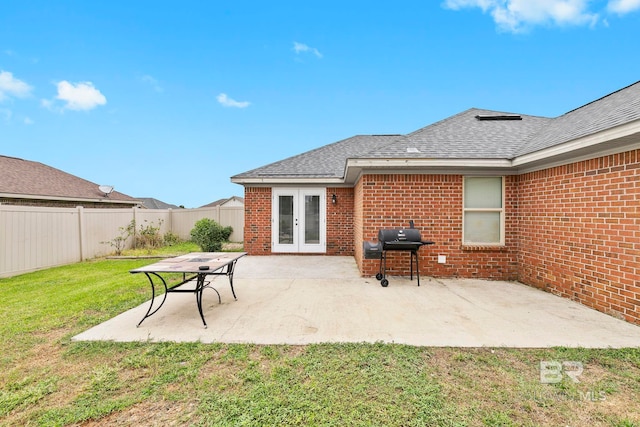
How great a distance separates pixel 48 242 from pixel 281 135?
46.8 feet

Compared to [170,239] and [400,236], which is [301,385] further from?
[170,239]

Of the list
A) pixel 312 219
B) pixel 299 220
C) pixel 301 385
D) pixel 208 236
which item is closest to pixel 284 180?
pixel 299 220

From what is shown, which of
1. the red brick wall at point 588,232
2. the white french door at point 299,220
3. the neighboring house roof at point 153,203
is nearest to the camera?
the red brick wall at point 588,232

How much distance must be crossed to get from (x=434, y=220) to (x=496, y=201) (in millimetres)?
1553

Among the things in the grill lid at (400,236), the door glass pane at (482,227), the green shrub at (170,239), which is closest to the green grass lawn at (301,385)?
the grill lid at (400,236)

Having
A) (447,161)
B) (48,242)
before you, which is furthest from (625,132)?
(48,242)

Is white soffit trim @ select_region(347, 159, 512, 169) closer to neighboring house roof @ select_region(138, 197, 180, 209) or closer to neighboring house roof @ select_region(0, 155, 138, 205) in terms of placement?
neighboring house roof @ select_region(0, 155, 138, 205)

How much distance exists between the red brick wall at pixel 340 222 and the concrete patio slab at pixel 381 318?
3.78 metres

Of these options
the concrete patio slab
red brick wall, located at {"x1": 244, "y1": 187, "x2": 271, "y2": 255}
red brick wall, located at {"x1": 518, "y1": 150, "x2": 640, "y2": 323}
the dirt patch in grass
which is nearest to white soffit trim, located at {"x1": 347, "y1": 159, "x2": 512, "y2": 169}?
red brick wall, located at {"x1": 518, "y1": 150, "x2": 640, "y2": 323}

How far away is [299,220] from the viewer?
9.51 meters

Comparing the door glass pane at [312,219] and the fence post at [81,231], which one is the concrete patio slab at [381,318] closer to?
the door glass pane at [312,219]

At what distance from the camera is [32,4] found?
9125 millimetres

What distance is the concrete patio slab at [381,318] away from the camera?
326cm

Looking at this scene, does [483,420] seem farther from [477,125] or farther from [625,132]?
[477,125]
